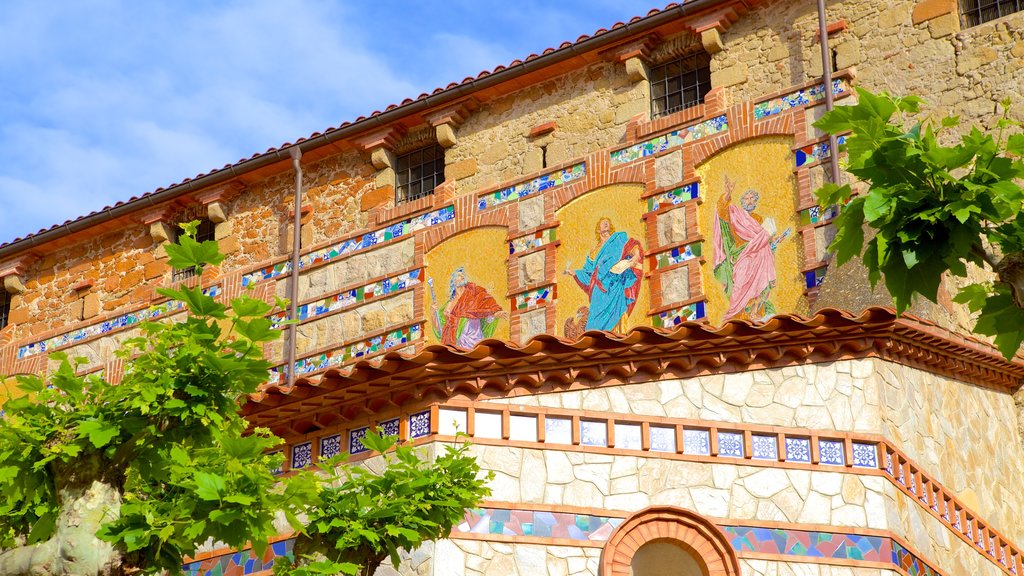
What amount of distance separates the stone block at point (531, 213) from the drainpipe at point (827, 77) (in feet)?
12.1

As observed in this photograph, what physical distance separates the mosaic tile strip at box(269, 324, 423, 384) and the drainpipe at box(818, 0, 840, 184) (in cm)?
548

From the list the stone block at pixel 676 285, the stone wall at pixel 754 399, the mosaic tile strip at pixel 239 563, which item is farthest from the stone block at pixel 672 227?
the mosaic tile strip at pixel 239 563

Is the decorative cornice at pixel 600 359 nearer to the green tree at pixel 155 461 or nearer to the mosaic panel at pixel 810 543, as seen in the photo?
the mosaic panel at pixel 810 543

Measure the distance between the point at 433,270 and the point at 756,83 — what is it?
454 cm

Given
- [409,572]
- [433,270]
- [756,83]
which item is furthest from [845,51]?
[409,572]

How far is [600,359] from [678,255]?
5224 mm

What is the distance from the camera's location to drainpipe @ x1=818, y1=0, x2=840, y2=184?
18047 mm

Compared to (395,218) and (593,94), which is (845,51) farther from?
(395,218)

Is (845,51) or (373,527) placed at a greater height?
(845,51)

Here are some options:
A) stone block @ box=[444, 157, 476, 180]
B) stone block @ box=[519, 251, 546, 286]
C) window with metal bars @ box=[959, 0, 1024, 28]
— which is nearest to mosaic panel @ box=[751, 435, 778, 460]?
stone block @ box=[519, 251, 546, 286]

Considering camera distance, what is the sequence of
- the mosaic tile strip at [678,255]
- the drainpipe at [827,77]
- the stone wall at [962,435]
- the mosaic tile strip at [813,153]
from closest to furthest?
the stone wall at [962,435]
the drainpipe at [827,77]
the mosaic tile strip at [813,153]
the mosaic tile strip at [678,255]

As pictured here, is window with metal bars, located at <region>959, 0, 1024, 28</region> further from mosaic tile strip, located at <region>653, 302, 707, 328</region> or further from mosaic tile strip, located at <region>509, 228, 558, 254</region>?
mosaic tile strip, located at <region>509, 228, 558, 254</region>

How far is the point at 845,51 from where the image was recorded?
19.6 m

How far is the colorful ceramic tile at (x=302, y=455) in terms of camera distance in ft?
46.8
